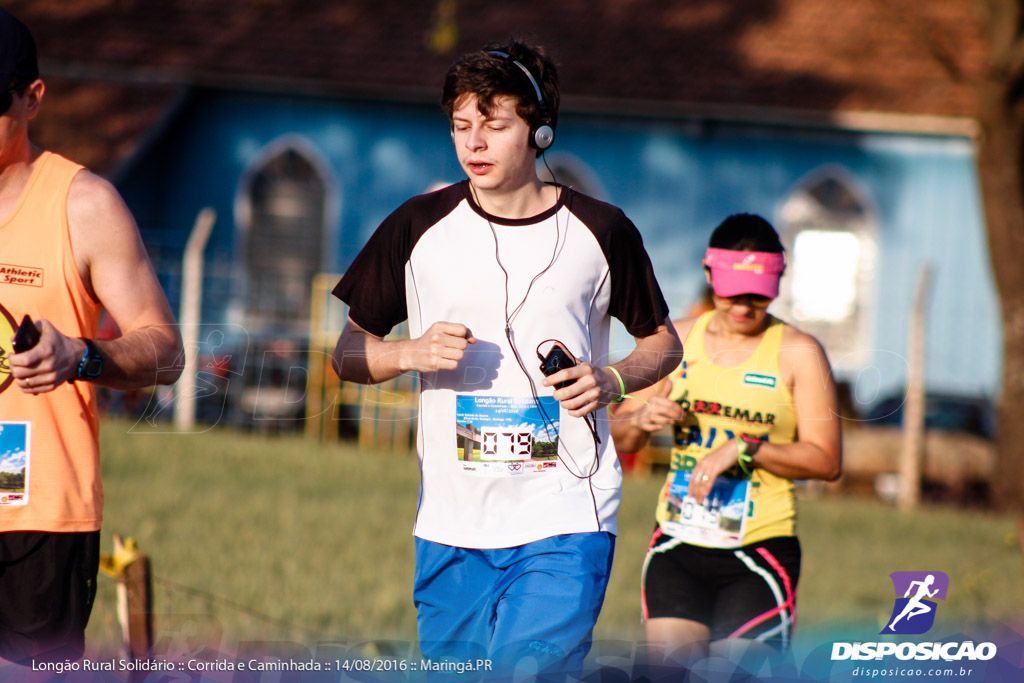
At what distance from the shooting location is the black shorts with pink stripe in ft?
14.5

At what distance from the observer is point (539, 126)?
3553mm

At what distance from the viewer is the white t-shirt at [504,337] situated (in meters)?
3.53

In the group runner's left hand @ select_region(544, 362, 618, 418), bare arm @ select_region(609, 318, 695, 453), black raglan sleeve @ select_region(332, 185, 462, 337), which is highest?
black raglan sleeve @ select_region(332, 185, 462, 337)

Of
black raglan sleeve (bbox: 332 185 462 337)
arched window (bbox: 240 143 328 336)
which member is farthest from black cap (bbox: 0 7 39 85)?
arched window (bbox: 240 143 328 336)

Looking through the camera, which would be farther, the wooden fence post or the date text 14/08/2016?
the wooden fence post

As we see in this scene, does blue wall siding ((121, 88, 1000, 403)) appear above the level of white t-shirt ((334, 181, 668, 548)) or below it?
above

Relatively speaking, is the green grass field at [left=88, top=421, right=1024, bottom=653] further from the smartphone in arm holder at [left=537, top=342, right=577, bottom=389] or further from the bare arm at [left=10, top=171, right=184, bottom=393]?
the smartphone in arm holder at [left=537, top=342, right=577, bottom=389]

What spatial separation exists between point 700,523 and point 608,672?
1.07 meters

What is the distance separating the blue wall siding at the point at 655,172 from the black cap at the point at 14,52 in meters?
16.0

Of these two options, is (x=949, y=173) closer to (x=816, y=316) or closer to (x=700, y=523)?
(x=816, y=316)

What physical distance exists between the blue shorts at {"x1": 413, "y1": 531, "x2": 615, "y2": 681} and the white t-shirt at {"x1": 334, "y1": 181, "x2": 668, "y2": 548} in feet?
0.19

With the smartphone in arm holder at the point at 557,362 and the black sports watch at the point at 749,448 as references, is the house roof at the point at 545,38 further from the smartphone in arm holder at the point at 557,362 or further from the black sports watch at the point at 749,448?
the smartphone in arm holder at the point at 557,362

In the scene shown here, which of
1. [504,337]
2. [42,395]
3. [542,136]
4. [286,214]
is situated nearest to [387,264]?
[504,337]

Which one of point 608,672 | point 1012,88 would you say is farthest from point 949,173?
point 608,672
